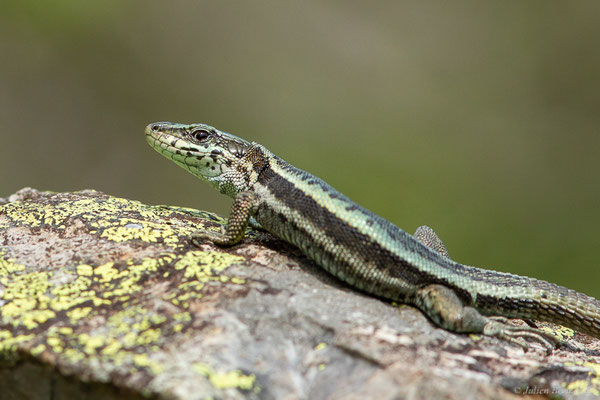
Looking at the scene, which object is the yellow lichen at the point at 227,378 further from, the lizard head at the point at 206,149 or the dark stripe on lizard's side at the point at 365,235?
the lizard head at the point at 206,149

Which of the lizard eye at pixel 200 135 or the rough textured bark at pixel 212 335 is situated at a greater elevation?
the lizard eye at pixel 200 135

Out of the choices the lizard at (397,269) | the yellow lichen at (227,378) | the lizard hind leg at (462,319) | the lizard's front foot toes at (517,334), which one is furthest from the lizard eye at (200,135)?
the lizard's front foot toes at (517,334)

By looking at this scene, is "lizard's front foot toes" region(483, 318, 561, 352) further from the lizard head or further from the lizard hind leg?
the lizard head

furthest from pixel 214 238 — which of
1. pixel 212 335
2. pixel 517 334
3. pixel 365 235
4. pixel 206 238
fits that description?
pixel 517 334

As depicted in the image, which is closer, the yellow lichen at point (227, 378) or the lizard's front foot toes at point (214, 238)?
the yellow lichen at point (227, 378)

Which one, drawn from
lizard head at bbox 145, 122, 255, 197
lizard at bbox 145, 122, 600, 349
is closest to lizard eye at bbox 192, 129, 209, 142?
lizard head at bbox 145, 122, 255, 197

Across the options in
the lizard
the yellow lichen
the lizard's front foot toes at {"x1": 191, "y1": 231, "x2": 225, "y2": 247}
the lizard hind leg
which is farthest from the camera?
the lizard's front foot toes at {"x1": 191, "y1": 231, "x2": 225, "y2": 247}

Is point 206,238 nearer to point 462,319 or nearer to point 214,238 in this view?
point 214,238
